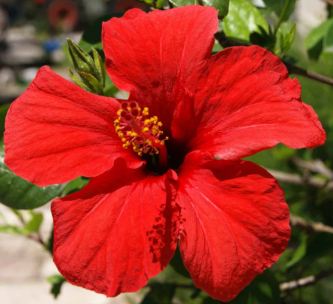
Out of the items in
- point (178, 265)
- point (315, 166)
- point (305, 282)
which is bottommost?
point (315, 166)

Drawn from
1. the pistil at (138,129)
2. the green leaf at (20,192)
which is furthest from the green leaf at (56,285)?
the pistil at (138,129)

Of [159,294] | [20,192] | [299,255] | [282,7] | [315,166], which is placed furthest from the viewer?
[315,166]

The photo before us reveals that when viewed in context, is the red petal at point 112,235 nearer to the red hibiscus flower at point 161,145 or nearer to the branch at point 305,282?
the red hibiscus flower at point 161,145

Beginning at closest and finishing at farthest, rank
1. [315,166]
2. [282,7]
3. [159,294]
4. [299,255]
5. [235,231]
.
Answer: [235,231], [282,7], [299,255], [159,294], [315,166]

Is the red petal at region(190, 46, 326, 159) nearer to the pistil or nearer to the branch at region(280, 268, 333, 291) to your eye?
the pistil

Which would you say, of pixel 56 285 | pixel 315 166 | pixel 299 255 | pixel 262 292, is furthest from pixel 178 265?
pixel 315 166

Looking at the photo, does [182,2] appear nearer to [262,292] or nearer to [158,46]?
[158,46]
